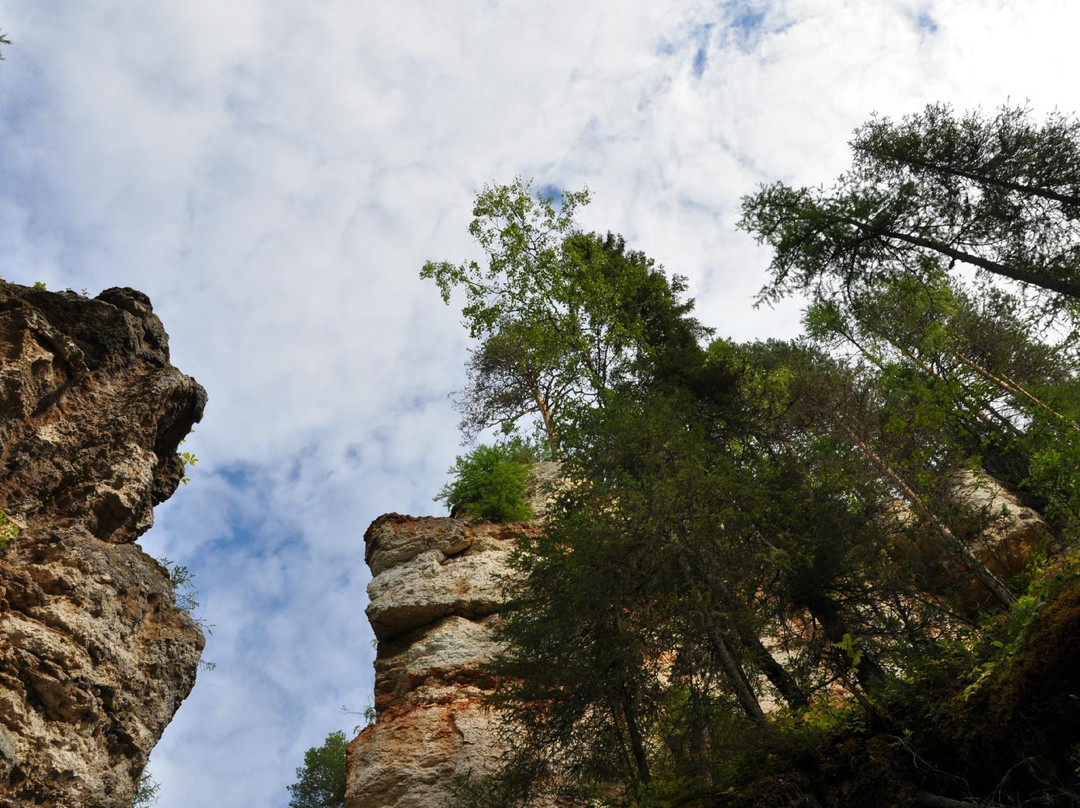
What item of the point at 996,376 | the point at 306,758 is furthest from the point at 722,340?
the point at 306,758

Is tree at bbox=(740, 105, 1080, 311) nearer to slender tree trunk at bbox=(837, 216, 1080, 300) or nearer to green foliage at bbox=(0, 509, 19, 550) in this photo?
slender tree trunk at bbox=(837, 216, 1080, 300)

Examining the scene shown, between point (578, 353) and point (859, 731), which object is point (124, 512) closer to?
point (859, 731)

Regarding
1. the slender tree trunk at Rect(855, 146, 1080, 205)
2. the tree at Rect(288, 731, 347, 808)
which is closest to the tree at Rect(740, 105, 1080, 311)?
the slender tree trunk at Rect(855, 146, 1080, 205)

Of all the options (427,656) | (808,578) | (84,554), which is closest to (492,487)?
(427,656)

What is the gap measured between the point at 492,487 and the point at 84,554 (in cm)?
1325

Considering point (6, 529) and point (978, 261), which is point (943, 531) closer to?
point (978, 261)

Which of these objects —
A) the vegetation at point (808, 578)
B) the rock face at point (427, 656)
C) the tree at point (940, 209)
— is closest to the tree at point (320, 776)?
the rock face at point (427, 656)

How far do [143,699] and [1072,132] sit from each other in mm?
16868

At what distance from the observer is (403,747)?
14.1m

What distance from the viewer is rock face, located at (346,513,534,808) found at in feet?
44.9

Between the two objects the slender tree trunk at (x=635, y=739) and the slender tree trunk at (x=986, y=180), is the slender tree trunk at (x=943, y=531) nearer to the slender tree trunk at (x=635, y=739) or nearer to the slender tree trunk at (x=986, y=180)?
the slender tree trunk at (x=635, y=739)

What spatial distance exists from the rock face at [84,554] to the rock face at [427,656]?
5758 millimetres

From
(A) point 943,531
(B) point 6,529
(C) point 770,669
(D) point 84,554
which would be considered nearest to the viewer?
(B) point 6,529

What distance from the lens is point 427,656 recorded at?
16.2m
